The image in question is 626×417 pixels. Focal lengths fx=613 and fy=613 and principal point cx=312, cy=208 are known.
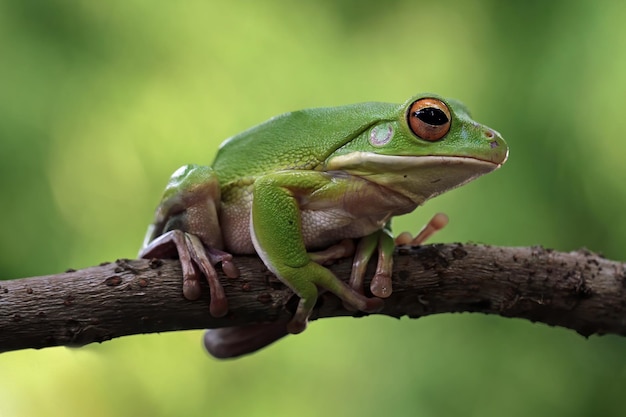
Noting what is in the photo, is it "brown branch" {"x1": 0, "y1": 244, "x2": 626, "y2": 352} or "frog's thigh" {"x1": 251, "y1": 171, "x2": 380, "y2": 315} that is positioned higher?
"frog's thigh" {"x1": 251, "y1": 171, "x2": 380, "y2": 315}

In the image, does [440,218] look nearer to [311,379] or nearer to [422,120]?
[422,120]

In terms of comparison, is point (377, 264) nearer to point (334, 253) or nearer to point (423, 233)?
point (334, 253)

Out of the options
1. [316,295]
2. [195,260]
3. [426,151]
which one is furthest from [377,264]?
[195,260]

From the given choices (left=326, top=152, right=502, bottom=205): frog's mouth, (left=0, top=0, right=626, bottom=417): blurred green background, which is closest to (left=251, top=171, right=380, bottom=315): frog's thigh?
(left=326, top=152, right=502, bottom=205): frog's mouth

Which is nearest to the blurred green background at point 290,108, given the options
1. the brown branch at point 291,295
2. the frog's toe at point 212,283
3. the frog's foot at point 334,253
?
the brown branch at point 291,295

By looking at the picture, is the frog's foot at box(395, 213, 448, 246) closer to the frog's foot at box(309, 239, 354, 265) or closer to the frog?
the frog
